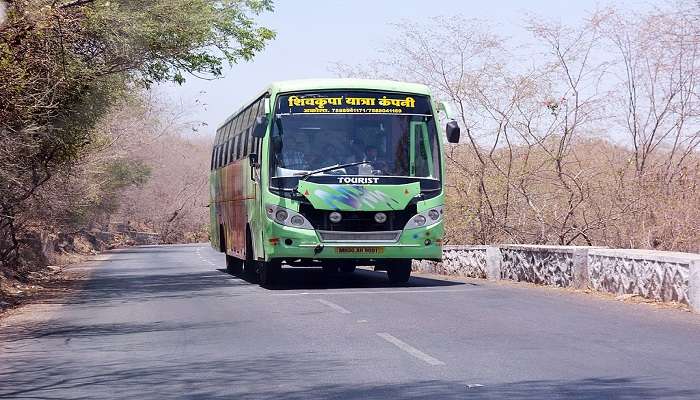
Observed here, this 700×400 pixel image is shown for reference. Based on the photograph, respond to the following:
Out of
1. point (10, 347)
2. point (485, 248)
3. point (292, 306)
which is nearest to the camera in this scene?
point (10, 347)

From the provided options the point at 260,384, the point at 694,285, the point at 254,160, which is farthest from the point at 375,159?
the point at 260,384

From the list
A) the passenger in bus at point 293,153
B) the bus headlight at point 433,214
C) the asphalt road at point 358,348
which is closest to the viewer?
the asphalt road at point 358,348

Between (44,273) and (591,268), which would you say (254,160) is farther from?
(44,273)

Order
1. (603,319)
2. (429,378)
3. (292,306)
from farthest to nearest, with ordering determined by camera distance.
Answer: (292,306), (603,319), (429,378)

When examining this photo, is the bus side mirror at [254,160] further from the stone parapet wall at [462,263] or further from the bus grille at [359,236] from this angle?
the stone parapet wall at [462,263]

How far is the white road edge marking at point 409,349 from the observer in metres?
9.30

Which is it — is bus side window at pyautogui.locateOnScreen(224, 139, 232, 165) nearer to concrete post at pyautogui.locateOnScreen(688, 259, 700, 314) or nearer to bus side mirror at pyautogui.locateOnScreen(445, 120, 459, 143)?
bus side mirror at pyautogui.locateOnScreen(445, 120, 459, 143)

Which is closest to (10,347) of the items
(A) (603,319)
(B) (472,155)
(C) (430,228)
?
(A) (603,319)

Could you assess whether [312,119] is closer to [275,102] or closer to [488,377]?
[275,102]

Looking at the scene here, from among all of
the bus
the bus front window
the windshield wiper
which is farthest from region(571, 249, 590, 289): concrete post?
the windshield wiper

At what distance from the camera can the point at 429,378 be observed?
8359 millimetres

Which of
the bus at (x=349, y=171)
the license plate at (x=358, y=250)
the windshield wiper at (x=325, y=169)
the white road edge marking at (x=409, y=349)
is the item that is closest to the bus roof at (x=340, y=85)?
the bus at (x=349, y=171)

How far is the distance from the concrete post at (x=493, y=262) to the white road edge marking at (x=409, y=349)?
1063 cm

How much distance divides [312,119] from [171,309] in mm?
4419
